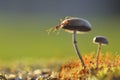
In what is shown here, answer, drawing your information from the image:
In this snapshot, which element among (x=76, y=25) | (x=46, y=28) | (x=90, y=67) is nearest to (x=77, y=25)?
(x=76, y=25)

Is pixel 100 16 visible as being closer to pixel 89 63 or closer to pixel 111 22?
pixel 111 22

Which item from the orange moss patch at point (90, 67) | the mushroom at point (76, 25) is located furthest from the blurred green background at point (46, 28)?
the mushroom at point (76, 25)

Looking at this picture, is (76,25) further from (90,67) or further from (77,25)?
(90,67)

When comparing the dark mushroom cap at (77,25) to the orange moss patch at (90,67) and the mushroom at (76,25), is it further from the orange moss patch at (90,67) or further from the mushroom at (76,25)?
the orange moss patch at (90,67)

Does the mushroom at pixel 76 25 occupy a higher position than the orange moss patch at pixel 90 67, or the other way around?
the mushroom at pixel 76 25

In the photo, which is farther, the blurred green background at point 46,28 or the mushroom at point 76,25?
the blurred green background at point 46,28

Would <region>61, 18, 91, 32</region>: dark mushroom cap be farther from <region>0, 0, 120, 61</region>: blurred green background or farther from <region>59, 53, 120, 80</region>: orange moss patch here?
<region>0, 0, 120, 61</region>: blurred green background

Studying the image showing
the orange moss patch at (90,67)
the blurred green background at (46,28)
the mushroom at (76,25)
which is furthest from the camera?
the blurred green background at (46,28)

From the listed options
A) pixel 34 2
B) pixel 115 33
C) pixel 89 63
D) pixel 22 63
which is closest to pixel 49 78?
pixel 89 63
